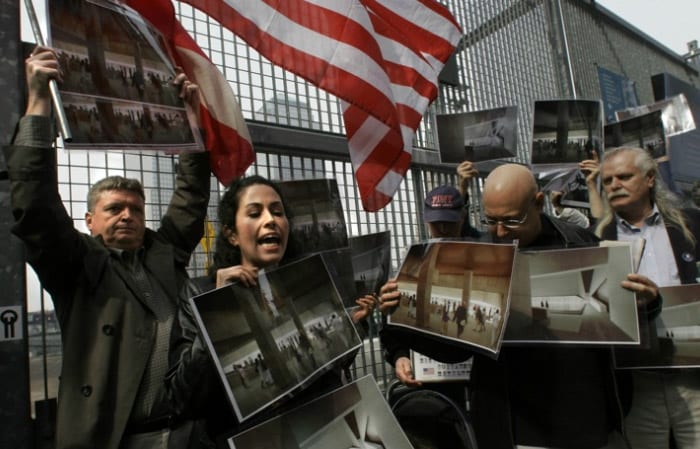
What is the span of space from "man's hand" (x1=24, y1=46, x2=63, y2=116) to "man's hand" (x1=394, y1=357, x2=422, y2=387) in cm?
168

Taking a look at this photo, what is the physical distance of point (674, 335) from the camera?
1.65 metres

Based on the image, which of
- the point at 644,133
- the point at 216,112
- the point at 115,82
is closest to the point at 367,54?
the point at 216,112

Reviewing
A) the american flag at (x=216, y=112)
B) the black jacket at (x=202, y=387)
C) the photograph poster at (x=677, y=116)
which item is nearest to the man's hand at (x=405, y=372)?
the black jacket at (x=202, y=387)

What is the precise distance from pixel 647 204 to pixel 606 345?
2.74ft

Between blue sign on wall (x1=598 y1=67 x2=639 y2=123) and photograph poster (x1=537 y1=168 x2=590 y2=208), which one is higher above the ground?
blue sign on wall (x1=598 y1=67 x2=639 y2=123)

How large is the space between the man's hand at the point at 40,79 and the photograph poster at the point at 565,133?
2.47m

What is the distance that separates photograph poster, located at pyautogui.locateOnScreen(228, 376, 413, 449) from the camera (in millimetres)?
1192

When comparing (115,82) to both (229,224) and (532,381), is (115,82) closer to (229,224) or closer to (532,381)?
(229,224)

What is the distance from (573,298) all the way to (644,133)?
7.99ft

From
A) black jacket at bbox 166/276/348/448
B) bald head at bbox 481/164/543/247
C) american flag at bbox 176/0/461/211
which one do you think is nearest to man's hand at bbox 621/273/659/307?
bald head at bbox 481/164/543/247

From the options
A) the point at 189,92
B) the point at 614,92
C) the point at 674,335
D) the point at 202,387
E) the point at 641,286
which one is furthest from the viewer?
the point at 614,92

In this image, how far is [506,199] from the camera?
1.57 metres

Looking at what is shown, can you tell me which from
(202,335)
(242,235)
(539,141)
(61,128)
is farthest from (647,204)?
(61,128)

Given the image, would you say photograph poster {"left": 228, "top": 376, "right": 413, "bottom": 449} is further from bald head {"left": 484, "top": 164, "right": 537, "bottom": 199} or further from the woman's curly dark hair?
bald head {"left": 484, "top": 164, "right": 537, "bottom": 199}
